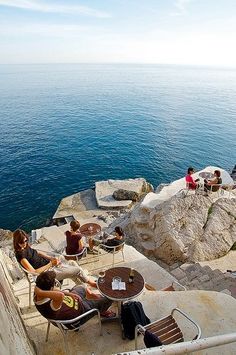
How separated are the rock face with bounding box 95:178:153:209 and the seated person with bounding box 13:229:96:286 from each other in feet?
66.3

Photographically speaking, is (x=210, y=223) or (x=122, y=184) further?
(x=122, y=184)

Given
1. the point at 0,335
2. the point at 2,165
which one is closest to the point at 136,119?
the point at 2,165

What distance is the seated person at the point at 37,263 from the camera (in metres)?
6.93

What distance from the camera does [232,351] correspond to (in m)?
5.62

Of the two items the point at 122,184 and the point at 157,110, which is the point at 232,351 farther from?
the point at 157,110

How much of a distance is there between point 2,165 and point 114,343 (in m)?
37.3

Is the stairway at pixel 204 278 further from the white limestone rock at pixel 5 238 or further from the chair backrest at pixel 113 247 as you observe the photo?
the white limestone rock at pixel 5 238

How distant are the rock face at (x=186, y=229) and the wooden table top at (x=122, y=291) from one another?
6.46 m

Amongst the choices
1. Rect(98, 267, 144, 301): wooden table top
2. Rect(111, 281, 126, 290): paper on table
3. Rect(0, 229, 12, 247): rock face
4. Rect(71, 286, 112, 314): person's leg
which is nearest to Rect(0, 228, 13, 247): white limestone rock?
Rect(0, 229, 12, 247): rock face

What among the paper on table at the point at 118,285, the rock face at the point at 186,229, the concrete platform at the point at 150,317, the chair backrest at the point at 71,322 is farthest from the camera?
the rock face at the point at 186,229

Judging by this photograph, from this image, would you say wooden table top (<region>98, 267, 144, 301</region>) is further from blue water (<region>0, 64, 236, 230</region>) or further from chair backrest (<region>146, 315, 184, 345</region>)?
blue water (<region>0, 64, 236, 230</region>)

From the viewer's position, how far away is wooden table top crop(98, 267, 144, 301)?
18.9ft

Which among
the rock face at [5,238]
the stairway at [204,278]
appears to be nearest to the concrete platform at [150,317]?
the stairway at [204,278]

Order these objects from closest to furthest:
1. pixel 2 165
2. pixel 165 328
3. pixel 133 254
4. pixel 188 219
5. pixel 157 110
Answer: pixel 165 328, pixel 133 254, pixel 188 219, pixel 2 165, pixel 157 110
